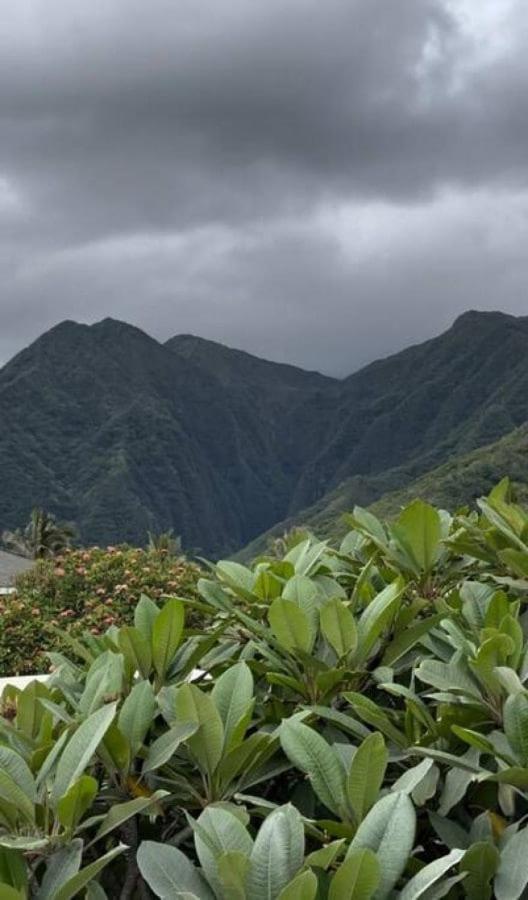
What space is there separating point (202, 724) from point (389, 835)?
36cm

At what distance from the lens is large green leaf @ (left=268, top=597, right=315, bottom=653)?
5.72ft

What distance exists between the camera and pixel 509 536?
6.84 feet

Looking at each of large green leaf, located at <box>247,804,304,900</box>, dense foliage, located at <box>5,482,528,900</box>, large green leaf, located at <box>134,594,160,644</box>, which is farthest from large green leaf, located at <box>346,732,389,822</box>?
large green leaf, located at <box>134,594,160,644</box>

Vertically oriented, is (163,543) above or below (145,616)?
below

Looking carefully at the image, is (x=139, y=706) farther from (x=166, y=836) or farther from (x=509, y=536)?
(x=509, y=536)

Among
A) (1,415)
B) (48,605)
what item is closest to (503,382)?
(1,415)

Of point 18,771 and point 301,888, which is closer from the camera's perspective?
point 301,888

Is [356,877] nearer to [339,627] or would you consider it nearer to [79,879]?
[79,879]

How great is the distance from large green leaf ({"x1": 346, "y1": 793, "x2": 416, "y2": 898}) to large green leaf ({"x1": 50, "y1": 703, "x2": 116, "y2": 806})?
0.38 metres

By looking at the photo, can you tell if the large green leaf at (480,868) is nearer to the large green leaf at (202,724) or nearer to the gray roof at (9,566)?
the large green leaf at (202,724)

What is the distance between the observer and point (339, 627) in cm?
173

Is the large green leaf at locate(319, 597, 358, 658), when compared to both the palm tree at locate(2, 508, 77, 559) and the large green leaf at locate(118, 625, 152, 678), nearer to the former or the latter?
the large green leaf at locate(118, 625, 152, 678)

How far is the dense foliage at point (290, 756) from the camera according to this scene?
1277mm

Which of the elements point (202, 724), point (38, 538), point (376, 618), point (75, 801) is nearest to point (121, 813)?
point (75, 801)
